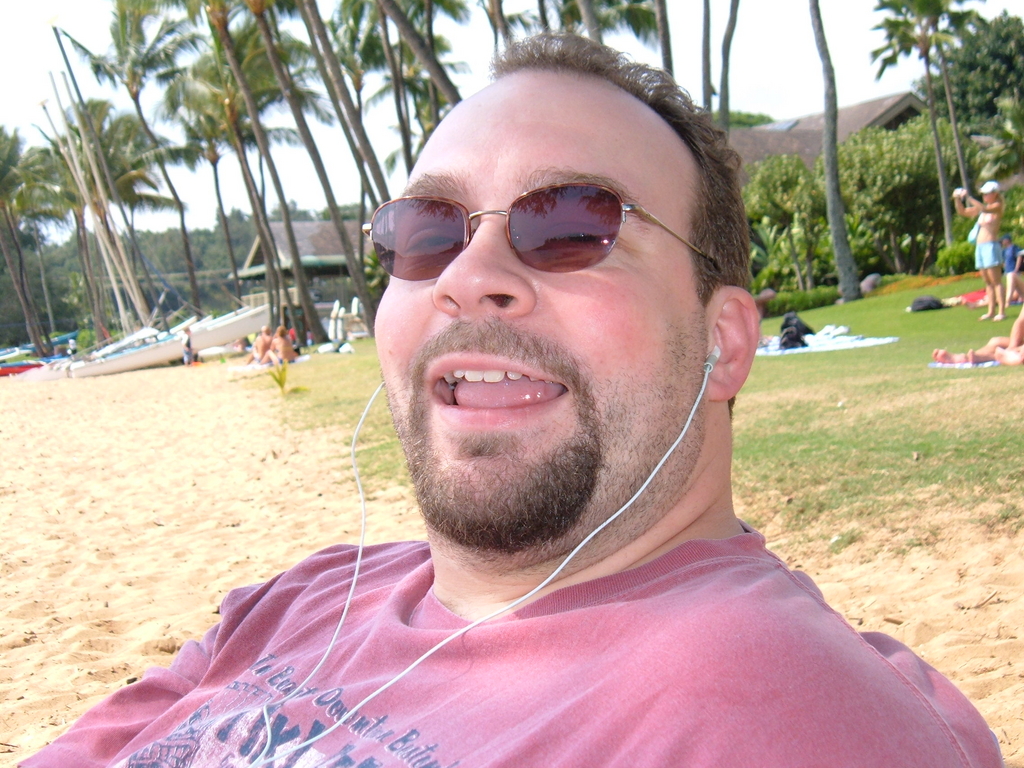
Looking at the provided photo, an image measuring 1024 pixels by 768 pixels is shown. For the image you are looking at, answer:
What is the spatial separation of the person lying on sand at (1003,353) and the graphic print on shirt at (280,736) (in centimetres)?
827

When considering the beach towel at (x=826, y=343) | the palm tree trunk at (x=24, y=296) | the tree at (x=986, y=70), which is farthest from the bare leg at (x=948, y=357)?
the palm tree trunk at (x=24, y=296)

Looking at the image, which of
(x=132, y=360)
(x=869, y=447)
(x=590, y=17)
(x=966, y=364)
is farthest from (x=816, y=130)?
(x=869, y=447)

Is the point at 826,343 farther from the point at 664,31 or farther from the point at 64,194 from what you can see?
the point at 64,194

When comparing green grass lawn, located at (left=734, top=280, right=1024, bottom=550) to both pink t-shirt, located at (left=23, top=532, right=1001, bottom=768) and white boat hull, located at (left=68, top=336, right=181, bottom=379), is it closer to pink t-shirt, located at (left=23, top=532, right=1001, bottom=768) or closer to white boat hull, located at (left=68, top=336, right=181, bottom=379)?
pink t-shirt, located at (left=23, top=532, right=1001, bottom=768)

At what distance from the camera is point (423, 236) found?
6.06ft

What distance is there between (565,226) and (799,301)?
22.2 metres

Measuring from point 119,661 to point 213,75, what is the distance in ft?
110

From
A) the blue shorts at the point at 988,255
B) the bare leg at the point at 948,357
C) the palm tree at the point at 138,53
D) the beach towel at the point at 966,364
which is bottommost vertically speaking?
the beach towel at the point at 966,364

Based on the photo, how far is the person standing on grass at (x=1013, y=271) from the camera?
13258 millimetres

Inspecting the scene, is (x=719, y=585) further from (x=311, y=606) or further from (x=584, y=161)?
(x=311, y=606)

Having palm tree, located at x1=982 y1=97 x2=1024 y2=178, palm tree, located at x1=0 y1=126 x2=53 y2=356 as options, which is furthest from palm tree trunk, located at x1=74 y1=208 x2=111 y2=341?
palm tree, located at x1=982 y1=97 x2=1024 y2=178

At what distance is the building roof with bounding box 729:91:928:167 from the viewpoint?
37.9 m

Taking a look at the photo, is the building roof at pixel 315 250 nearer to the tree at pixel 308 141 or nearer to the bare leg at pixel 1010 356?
the tree at pixel 308 141

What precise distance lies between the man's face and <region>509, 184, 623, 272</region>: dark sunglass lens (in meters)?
0.02
